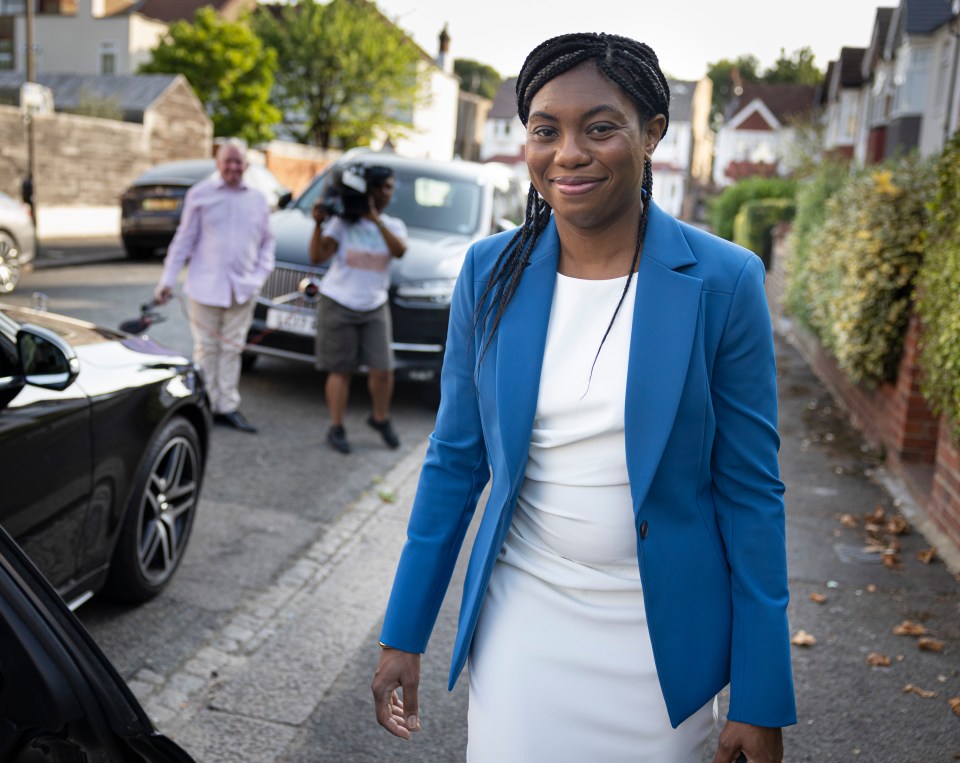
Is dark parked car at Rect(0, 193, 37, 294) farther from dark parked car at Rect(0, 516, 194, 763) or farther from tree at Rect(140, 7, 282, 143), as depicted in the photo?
tree at Rect(140, 7, 282, 143)

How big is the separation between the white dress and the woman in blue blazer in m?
0.01

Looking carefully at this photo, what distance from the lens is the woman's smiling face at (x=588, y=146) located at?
6.24 ft

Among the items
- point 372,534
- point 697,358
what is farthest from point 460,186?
point 697,358

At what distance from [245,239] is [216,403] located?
121cm

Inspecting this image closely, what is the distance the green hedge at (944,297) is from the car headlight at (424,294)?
11.7 ft

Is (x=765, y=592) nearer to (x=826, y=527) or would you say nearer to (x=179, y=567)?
(x=179, y=567)

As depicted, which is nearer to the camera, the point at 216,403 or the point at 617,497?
the point at 617,497

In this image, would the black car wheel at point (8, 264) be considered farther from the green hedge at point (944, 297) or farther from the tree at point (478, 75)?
the tree at point (478, 75)

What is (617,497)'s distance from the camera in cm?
191

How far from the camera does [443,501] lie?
82.4 inches

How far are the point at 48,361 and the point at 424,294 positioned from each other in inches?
203

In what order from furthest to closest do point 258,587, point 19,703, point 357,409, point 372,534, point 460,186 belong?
point 460,186
point 357,409
point 372,534
point 258,587
point 19,703

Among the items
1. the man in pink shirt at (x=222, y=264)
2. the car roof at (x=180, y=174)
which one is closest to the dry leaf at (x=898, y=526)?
the man in pink shirt at (x=222, y=264)

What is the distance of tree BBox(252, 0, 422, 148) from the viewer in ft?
151
